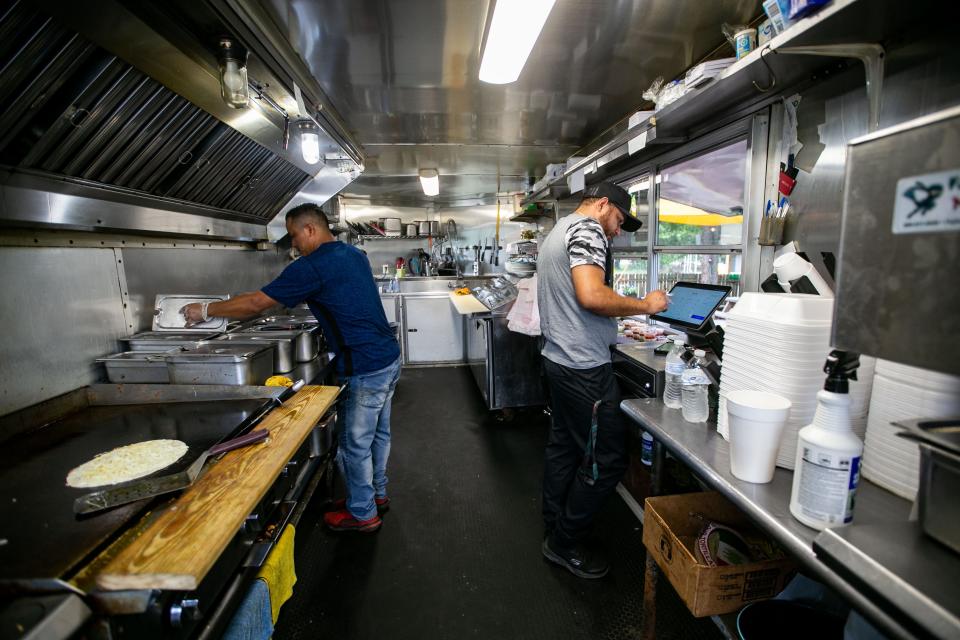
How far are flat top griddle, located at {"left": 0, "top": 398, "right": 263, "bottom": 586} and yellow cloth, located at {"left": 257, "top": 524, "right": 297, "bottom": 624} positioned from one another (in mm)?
431

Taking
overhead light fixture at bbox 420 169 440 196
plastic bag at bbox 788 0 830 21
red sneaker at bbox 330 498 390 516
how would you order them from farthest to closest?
overhead light fixture at bbox 420 169 440 196
red sneaker at bbox 330 498 390 516
plastic bag at bbox 788 0 830 21

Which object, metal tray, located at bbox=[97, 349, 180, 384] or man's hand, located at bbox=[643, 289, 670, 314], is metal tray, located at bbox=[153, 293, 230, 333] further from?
man's hand, located at bbox=[643, 289, 670, 314]

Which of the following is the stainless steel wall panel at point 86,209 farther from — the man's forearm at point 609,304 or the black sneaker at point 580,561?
the black sneaker at point 580,561

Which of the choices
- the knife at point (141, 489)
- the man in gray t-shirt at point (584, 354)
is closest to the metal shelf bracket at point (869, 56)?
the man in gray t-shirt at point (584, 354)

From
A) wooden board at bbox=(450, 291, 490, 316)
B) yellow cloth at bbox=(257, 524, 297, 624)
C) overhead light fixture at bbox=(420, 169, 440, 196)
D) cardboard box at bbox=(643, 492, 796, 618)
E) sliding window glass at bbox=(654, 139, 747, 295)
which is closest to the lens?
cardboard box at bbox=(643, 492, 796, 618)

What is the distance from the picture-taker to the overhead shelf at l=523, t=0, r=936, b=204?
107 centimetres

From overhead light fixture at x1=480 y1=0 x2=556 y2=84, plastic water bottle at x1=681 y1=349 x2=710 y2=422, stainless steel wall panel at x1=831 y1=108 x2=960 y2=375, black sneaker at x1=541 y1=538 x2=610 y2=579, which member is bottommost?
black sneaker at x1=541 y1=538 x2=610 y2=579

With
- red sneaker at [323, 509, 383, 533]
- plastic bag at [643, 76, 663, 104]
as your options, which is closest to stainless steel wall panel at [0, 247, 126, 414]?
red sneaker at [323, 509, 383, 533]

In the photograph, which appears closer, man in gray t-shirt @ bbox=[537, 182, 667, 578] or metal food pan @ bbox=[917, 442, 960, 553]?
metal food pan @ bbox=[917, 442, 960, 553]

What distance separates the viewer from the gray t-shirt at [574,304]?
169cm

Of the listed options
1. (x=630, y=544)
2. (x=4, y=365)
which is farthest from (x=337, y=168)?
(x=630, y=544)

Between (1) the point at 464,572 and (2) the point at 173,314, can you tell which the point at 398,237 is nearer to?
(2) the point at 173,314

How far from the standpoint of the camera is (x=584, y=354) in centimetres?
176

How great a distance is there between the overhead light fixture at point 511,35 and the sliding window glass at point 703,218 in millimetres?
1200
